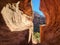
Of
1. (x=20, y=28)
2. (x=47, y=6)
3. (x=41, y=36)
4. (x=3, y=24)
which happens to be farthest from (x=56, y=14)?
(x=3, y=24)

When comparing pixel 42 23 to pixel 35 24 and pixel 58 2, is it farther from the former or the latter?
pixel 58 2

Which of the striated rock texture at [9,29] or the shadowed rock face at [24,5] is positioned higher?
the shadowed rock face at [24,5]

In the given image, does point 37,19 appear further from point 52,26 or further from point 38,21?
point 52,26

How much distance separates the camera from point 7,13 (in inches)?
101

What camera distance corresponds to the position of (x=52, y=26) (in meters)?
2.49

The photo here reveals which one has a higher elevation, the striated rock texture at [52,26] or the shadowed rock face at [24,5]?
the shadowed rock face at [24,5]

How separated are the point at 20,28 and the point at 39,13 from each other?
1.07ft

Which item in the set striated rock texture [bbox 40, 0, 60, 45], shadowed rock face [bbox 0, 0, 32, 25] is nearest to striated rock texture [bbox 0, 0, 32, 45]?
shadowed rock face [bbox 0, 0, 32, 25]

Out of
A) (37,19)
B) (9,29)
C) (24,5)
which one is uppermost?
(24,5)

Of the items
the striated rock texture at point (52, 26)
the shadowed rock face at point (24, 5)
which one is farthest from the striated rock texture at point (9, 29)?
the striated rock texture at point (52, 26)

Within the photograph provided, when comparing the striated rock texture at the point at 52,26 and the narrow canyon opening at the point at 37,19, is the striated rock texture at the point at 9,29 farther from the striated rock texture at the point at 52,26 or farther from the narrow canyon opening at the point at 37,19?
the striated rock texture at the point at 52,26

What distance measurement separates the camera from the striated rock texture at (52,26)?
247cm

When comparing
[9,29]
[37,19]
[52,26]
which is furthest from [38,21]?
[9,29]

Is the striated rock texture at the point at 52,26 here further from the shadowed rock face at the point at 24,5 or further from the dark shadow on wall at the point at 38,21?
the shadowed rock face at the point at 24,5
